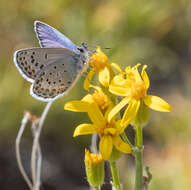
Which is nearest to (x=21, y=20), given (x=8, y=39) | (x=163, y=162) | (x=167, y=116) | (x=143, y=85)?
(x=8, y=39)

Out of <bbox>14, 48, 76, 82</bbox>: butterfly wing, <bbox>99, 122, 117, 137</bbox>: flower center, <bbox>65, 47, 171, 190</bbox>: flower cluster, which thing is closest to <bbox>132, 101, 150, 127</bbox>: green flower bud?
<bbox>65, 47, 171, 190</bbox>: flower cluster

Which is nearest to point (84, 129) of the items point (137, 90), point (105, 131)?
point (105, 131)

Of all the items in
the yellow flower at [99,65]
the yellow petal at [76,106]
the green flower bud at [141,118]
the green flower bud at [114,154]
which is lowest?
the green flower bud at [114,154]

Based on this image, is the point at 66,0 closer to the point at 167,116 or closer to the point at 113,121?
the point at 167,116

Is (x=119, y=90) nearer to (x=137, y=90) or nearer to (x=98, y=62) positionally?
(x=137, y=90)

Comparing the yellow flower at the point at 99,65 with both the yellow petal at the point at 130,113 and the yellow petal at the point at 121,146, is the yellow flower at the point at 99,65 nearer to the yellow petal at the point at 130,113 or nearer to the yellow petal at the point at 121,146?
the yellow petal at the point at 130,113

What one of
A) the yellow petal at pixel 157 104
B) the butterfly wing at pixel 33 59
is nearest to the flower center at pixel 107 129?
the yellow petal at pixel 157 104

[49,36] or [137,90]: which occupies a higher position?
[49,36]

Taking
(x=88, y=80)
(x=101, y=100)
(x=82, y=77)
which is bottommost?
(x=101, y=100)
